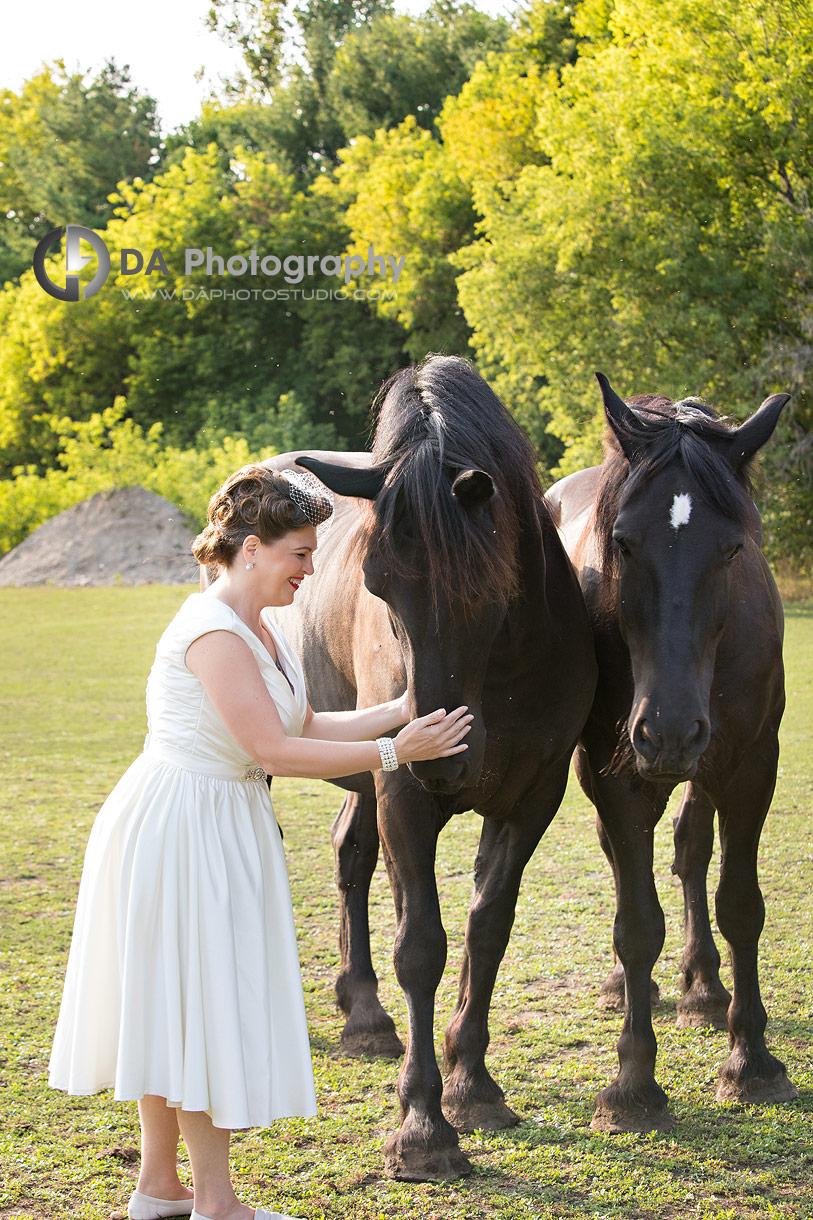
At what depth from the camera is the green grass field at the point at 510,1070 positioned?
10.2 feet

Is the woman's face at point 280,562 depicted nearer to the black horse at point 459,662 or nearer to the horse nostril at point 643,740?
the black horse at point 459,662

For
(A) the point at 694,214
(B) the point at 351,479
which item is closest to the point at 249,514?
(B) the point at 351,479

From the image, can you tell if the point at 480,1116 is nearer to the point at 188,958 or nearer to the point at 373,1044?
the point at 373,1044

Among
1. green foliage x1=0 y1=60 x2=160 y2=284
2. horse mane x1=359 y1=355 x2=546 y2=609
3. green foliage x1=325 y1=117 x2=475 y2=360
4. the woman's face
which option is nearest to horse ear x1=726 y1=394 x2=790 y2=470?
horse mane x1=359 y1=355 x2=546 y2=609

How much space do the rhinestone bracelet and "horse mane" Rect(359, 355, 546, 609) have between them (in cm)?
41

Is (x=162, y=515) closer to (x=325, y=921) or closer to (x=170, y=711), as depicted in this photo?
(x=325, y=921)

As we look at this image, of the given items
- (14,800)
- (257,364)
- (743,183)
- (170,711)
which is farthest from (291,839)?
(257,364)

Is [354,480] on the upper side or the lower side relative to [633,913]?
upper

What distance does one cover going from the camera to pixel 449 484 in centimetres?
300

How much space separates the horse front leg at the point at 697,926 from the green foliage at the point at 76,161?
45569mm

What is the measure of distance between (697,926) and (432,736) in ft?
8.01

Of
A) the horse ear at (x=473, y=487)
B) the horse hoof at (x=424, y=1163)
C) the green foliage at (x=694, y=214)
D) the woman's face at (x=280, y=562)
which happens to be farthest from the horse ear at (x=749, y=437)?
the green foliage at (x=694, y=214)

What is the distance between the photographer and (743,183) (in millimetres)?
22344

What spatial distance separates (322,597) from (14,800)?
14.6ft
